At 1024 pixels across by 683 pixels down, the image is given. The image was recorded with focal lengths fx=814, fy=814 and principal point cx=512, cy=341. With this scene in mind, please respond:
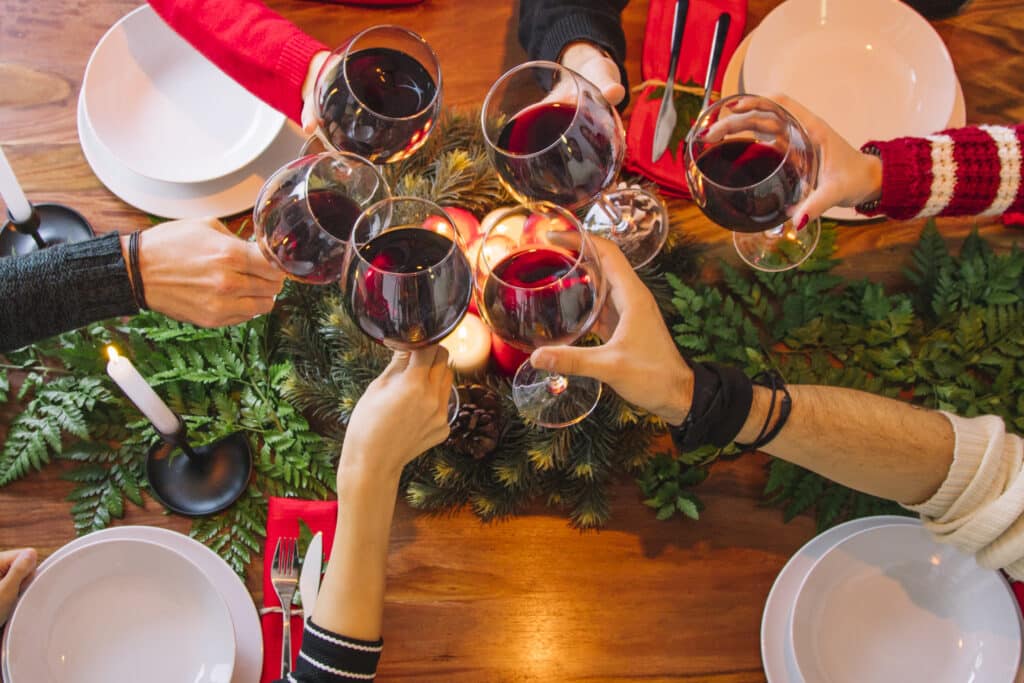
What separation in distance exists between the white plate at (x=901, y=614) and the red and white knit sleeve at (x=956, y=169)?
0.44 meters

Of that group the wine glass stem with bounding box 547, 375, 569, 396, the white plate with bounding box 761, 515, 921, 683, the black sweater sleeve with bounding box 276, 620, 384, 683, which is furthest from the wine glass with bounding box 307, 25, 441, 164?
the white plate with bounding box 761, 515, 921, 683

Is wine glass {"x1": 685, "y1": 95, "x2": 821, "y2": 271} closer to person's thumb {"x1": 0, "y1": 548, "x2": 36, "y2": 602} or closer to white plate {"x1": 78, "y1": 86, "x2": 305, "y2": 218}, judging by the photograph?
white plate {"x1": 78, "y1": 86, "x2": 305, "y2": 218}

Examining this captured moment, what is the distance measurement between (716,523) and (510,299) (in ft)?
1.56

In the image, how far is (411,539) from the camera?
3.49ft

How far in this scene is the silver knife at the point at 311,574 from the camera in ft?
3.22

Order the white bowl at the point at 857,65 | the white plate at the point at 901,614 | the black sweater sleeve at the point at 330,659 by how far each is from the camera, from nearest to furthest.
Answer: the black sweater sleeve at the point at 330,659
the white plate at the point at 901,614
the white bowl at the point at 857,65

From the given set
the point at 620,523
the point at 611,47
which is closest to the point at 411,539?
the point at 620,523

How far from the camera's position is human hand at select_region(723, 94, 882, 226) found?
3.51ft

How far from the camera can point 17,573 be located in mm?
971

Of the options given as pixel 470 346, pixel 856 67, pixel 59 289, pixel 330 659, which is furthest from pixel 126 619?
pixel 856 67

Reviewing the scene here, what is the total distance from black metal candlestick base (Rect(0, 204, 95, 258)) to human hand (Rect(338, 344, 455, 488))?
0.56m

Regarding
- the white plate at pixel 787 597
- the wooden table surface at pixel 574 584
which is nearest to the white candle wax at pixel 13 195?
the wooden table surface at pixel 574 584

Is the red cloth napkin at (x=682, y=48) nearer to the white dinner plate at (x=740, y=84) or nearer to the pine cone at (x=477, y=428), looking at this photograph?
the white dinner plate at (x=740, y=84)

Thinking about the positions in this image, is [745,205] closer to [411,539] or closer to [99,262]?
[411,539]
